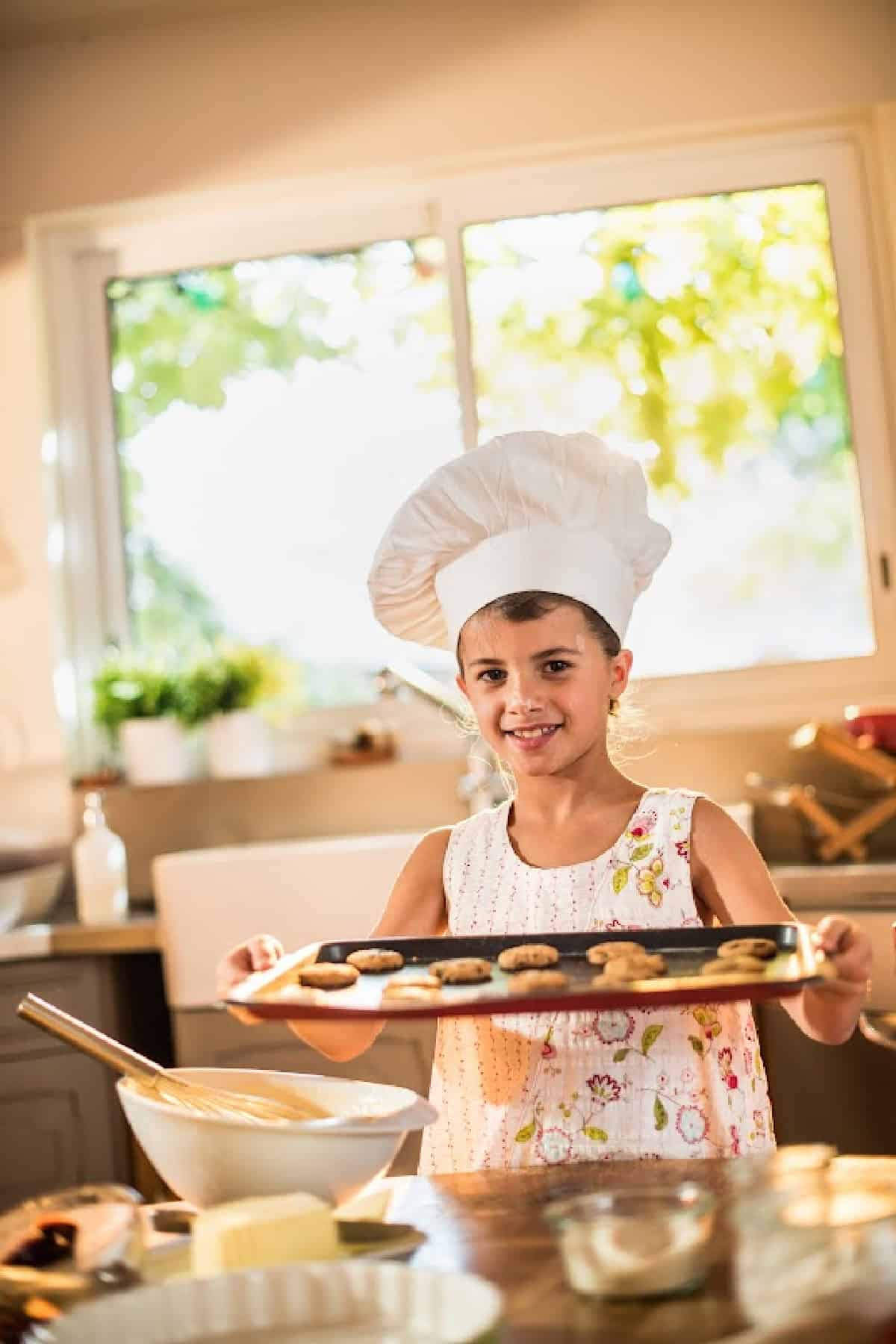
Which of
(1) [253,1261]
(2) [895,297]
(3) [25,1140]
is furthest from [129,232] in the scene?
(1) [253,1261]

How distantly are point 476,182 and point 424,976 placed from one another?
7.45ft

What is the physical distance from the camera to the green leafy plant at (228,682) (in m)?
3.10

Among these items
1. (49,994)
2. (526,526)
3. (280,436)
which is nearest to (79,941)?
(49,994)

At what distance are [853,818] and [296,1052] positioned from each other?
1019 mm

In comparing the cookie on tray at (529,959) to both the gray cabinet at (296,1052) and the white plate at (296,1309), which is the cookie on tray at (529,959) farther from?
the gray cabinet at (296,1052)

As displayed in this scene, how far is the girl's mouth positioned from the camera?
1.54 meters

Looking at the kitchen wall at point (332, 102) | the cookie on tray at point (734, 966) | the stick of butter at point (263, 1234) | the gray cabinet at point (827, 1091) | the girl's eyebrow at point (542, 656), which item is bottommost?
the gray cabinet at point (827, 1091)

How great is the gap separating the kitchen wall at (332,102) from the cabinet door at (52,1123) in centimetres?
62

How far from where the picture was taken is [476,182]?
317 centimetres

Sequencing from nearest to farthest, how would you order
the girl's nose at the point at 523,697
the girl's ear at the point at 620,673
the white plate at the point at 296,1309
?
the white plate at the point at 296,1309
the girl's nose at the point at 523,697
the girl's ear at the point at 620,673

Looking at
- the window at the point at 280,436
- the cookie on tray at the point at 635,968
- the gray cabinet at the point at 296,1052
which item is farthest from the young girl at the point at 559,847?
the window at the point at 280,436

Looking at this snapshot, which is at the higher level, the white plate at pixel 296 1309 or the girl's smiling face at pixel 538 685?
the girl's smiling face at pixel 538 685

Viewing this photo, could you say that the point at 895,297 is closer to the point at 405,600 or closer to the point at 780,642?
the point at 780,642

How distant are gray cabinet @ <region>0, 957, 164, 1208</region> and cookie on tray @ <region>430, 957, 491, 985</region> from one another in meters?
1.52
